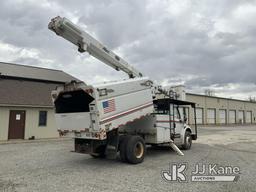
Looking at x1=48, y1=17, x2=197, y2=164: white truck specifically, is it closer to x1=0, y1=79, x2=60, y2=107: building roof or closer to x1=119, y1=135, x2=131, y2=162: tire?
x1=119, y1=135, x2=131, y2=162: tire

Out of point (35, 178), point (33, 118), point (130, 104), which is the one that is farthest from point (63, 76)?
point (35, 178)

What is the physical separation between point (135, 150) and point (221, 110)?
48.6m

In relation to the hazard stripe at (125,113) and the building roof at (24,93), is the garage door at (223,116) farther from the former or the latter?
the hazard stripe at (125,113)

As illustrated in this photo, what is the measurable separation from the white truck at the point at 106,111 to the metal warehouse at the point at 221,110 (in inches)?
1295

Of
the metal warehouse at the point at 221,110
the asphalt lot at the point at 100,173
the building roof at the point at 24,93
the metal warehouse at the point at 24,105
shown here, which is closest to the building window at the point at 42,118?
the metal warehouse at the point at 24,105

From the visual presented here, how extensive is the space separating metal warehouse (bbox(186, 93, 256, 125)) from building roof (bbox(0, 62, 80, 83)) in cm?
2454

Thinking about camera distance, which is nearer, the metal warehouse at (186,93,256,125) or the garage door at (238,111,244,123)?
the metal warehouse at (186,93,256,125)

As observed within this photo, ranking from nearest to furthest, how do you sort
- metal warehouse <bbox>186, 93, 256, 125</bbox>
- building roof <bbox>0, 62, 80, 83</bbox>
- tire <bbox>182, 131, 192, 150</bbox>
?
tire <bbox>182, 131, 192, 150</bbox> < building roof <bbox>0, 62, 80, 83</bbox> < metal warehouse <bbox>186, 93, 256, 125</bbox>

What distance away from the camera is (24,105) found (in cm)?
1889

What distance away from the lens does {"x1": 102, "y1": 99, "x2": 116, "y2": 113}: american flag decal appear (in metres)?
8.57

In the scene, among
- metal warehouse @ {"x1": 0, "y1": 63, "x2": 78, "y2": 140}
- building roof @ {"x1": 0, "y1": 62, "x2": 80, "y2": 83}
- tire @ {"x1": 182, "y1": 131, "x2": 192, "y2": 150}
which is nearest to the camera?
tire @ {"x1": 182, "y1": 131, "x2": 192, "y2": 150}

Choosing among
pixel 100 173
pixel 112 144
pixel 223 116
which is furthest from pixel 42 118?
pixel 223 116

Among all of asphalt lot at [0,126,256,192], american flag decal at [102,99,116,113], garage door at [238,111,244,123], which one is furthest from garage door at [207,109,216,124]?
american flag decal at [102,99,116,113]

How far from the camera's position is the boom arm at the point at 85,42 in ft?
27.1
